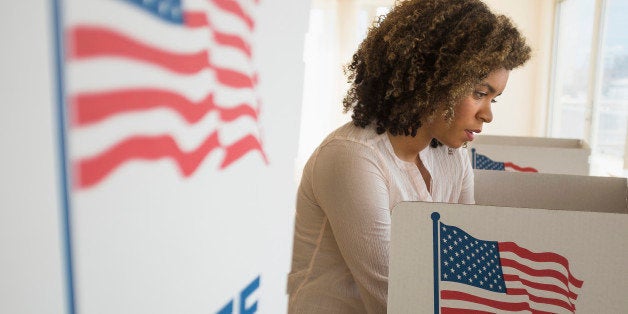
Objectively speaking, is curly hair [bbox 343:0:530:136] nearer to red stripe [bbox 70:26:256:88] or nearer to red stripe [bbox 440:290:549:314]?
red stripe [bbox 440:290:549:314]

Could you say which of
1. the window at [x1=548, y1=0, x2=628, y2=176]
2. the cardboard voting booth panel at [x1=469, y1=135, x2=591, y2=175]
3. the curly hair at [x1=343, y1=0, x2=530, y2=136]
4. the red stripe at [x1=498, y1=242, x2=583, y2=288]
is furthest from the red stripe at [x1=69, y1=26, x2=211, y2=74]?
the window at [x1=548, y1=0, x2=628, y2=176]

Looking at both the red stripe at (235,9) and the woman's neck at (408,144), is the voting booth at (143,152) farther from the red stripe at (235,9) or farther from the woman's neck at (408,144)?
the woman's neck at (408,144)

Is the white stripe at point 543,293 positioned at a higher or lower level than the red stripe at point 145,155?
lower

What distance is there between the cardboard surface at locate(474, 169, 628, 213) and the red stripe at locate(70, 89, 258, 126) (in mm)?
1132

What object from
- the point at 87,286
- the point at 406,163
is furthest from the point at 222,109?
the point at 406,163

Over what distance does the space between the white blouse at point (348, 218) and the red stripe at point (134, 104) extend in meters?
0.72

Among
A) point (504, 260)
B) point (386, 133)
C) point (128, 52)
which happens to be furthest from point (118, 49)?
point (386, 133)

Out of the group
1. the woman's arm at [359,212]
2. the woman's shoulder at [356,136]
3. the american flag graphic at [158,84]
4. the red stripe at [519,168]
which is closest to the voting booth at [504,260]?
the woman's arm at [359,212]

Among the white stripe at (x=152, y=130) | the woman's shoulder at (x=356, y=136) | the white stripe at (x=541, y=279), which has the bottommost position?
the white stripe at (x=541, y=279)

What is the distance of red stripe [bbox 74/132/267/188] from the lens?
27 centimetres

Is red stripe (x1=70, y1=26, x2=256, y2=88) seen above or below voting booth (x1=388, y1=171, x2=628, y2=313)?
above

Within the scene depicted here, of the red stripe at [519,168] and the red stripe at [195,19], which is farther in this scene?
the red stripe at [519,168]

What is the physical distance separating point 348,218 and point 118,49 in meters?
0.84

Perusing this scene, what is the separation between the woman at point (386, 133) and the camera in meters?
1.08
